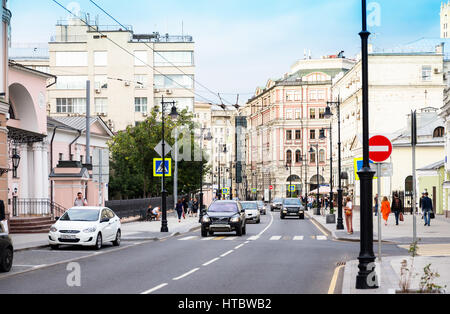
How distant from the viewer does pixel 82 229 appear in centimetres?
2588

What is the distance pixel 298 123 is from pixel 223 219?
106 meters

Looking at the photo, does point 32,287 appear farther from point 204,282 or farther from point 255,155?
point 255,155

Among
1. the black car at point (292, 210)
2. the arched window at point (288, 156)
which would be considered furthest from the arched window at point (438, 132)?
the arched window at point (288, 156)

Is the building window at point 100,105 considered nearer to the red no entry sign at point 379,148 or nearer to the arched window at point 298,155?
the arched window at point 298,155

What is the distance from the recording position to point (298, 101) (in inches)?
5438

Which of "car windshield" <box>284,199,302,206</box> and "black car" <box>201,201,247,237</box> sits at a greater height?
"black car" <box>201,201,247,237</box>

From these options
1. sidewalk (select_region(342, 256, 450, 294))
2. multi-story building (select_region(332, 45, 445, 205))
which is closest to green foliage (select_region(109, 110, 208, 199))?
multi-story building (select_region(332, 45, 445, 205))

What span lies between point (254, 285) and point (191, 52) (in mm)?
77332

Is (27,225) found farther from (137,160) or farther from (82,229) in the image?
(137,160)

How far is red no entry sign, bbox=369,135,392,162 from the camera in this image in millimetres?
17844

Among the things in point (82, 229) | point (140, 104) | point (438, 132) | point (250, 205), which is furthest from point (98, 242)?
point (140, 104)

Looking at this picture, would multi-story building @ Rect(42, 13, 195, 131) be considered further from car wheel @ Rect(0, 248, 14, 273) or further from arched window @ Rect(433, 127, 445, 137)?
car wheel @ Rect(0, 248, 14, 273)

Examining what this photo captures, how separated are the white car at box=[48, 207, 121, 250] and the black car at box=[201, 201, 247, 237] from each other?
23.6 feet

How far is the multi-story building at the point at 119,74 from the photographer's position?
90.5m
